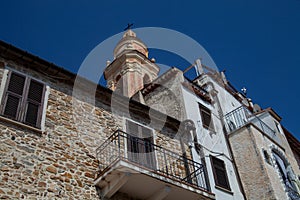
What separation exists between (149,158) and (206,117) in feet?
17.7

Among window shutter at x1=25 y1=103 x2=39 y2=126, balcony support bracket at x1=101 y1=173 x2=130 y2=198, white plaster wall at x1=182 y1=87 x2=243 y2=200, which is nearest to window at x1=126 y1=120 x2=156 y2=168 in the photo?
balcony support bracket at x1=101 y1=173 x2=130 y2=198

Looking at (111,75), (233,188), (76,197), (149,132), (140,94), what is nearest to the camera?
(76,197)

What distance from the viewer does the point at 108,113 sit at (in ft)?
40.6

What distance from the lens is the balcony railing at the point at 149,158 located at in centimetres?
1089

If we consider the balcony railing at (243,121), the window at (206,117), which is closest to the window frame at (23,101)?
the window at (206,117)

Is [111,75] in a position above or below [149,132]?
above

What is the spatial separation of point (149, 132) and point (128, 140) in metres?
1.29

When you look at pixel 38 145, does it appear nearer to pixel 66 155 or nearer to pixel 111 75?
pixel 66 155

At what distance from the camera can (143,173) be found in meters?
10.1

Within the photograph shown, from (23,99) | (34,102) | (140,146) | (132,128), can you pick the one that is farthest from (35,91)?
(140,146)

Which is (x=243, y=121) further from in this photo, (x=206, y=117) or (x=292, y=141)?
(x=292, y=141)

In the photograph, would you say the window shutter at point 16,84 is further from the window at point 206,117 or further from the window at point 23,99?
the window at point 206,117

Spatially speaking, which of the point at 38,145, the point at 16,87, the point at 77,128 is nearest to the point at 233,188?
the point at 77,128

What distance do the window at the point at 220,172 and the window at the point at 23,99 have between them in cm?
746
